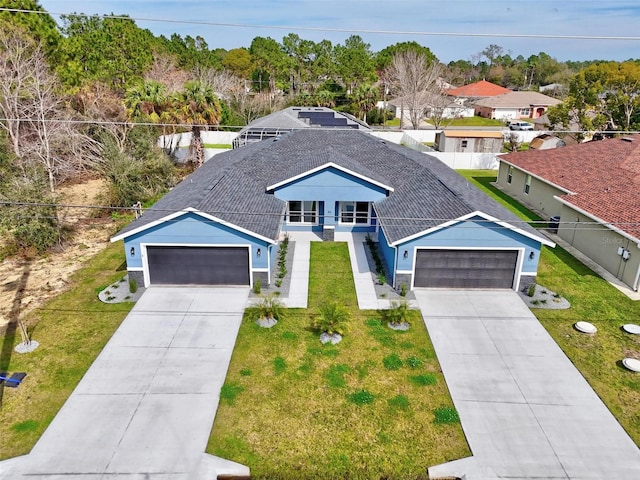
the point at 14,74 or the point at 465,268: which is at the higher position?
the point at 14,74

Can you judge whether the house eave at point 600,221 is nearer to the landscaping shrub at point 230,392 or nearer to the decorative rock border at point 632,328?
the decorative rock border at point 632,328

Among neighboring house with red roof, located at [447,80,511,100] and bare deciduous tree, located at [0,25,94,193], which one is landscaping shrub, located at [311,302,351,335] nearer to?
bare deciduous tree, located at [0,25,94,193]

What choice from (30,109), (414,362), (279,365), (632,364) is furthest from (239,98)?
(632,364)

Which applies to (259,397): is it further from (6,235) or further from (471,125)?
(471,125)

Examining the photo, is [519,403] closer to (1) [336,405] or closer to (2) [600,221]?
(1) [336,405]

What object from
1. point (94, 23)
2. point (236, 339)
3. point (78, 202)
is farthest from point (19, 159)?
point (94, 23)

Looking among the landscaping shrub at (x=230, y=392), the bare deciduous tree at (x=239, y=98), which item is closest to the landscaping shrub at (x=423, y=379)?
the landscaping shrub at (x=230, y=392)
